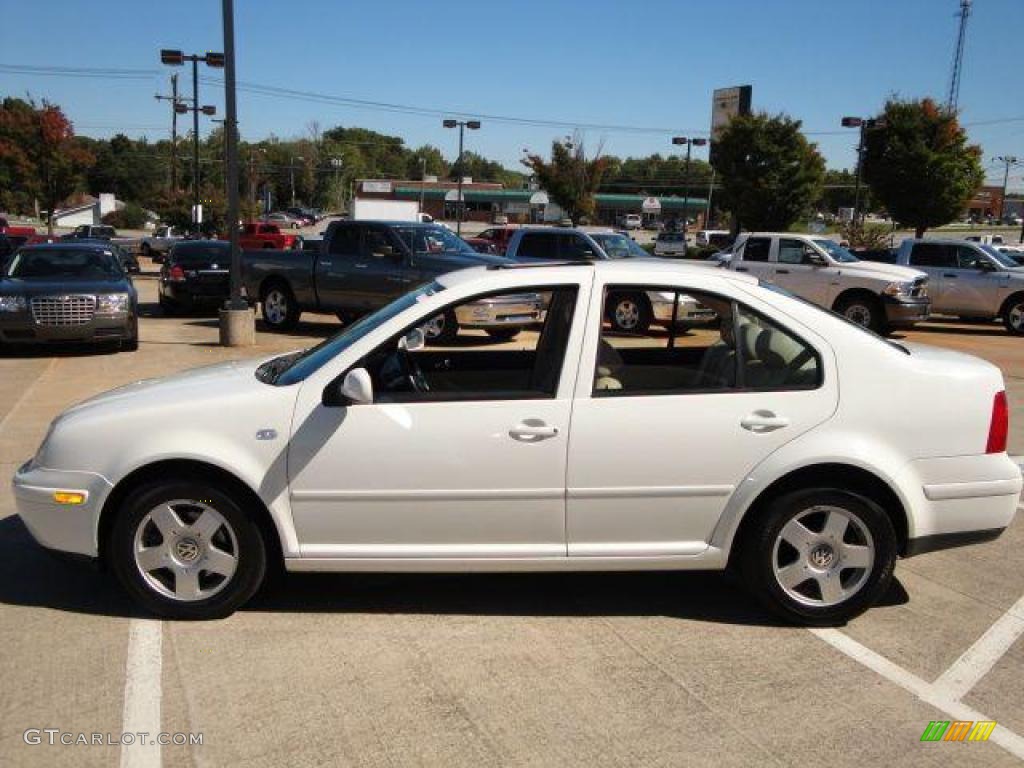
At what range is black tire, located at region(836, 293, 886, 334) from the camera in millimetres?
16250

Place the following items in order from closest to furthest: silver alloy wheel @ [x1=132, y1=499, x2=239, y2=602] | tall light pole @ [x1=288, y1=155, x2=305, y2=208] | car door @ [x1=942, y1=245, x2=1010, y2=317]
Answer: silver alloy wheel @ [x1=132, y1=499, x2=239, y2=602] < car door @ [x1=942, y1=245, x2=1010, y2=317] < tall light pole @ [x1=288, y1=155, x2=305, y2=208]

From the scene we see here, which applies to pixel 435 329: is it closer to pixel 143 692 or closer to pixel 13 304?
pixel 143 692

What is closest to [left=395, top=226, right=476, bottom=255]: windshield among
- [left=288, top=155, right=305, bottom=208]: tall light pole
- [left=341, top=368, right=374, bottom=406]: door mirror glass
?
[left=341, top=368, right=374, bottom=406]: door mirror glass

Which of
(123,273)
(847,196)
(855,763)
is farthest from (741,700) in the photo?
(847,196)

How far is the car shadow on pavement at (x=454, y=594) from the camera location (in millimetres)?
4359

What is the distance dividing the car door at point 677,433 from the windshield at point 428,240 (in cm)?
1044

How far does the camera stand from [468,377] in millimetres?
4801

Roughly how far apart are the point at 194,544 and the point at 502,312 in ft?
11.3

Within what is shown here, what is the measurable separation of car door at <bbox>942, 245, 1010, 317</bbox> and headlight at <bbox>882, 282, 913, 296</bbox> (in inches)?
112

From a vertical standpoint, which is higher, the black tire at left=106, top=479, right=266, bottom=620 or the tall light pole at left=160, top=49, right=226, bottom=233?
the tall light pole at left=160, top=49, right=226, bottom=233

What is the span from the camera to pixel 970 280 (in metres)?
18.1

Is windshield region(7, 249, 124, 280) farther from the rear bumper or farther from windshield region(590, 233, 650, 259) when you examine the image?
the rear bumper

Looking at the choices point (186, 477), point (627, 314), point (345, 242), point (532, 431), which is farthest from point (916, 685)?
point (345, 242)

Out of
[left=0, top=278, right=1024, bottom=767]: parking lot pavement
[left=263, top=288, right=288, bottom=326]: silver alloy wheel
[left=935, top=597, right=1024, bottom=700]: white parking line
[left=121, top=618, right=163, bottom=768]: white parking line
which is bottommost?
[left=121, top=618, right=163, bottom=768]: white parking line
